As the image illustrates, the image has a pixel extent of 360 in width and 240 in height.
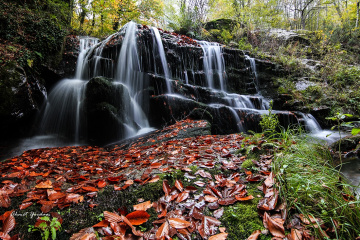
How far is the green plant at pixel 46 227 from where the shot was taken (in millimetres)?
1112

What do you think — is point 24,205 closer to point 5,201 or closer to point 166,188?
point 5,201

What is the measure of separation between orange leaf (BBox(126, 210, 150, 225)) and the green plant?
49 centimetres

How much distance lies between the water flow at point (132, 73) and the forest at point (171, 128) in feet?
0.22

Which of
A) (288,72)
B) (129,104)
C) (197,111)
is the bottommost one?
(197,111)

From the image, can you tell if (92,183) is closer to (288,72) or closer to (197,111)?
(197,111)

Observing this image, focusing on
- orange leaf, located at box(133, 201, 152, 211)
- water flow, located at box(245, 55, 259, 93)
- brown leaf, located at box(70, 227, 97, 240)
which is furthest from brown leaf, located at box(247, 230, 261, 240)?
water flow, located at box(245, 55, 259, 93)

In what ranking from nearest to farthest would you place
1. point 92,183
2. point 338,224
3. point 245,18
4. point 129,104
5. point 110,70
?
point 338,224 < point 92,183 < point 129,104 < point 110,70 < point 245,18

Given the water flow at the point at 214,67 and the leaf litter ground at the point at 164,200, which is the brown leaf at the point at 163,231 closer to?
the leaf litter ground at the point at 164,200

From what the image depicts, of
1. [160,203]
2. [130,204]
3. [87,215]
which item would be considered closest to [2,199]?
[87,215]

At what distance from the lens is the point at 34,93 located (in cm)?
630

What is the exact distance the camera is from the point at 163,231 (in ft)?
3.61

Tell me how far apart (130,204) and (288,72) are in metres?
12.6

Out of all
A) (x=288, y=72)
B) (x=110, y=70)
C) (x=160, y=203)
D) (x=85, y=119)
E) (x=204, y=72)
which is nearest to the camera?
(x=160, y=203)

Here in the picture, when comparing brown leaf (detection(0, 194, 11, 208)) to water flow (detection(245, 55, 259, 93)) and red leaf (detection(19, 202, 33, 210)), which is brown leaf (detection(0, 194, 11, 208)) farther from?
water flow (detection(245, 55, 259, 93))
